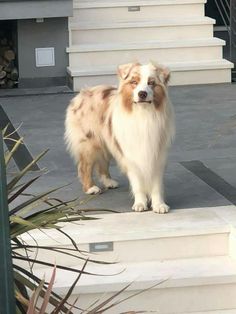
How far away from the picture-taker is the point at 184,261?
5.04m

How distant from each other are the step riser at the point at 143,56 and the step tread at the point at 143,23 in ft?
1.37

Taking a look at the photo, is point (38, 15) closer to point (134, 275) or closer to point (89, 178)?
point (89, 178)

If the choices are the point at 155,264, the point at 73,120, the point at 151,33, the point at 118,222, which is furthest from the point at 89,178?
the point at 151,33

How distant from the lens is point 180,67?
10.5 m

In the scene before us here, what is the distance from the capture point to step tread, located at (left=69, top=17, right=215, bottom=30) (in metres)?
10.7

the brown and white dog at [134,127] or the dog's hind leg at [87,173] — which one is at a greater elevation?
the brown and white dog at [134,127]

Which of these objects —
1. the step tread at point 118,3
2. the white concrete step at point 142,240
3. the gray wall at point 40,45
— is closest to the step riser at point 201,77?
the step tread at point 118,3

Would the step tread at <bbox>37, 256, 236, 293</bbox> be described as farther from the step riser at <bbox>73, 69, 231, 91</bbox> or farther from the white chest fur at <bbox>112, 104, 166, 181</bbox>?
the step riser at <bbox>73, 69, 231, 91</bbox>

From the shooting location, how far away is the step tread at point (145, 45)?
10477 millimetres

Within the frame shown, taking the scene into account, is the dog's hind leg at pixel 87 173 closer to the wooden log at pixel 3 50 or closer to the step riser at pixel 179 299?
the step riser at pixel 179 299

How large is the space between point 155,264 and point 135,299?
0.35 m

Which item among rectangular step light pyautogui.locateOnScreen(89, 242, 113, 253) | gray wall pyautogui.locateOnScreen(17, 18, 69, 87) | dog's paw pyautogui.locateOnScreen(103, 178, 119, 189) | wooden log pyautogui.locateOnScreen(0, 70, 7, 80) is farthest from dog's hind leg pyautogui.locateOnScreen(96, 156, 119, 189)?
wooden log pyautogui.locateOnScreen(0, 70, 7, 80)

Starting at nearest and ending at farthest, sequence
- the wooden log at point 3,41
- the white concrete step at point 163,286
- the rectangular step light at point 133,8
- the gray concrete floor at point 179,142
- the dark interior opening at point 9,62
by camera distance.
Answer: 1. the white concrete step at point 163,286
2. the gray concrete floor at point 179,142
3. the dark interior opening at point 9,62
4. the wooden log at point 3,41
5. the rectangular step light at point 133,8

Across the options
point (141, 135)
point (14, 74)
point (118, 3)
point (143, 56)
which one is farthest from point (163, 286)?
point (118, 3)
